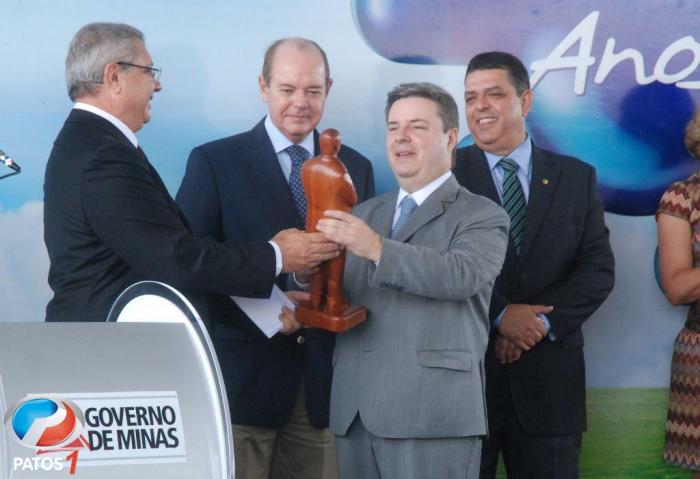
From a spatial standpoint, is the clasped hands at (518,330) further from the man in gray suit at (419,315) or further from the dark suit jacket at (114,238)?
the dark suit jacket at (114,238)

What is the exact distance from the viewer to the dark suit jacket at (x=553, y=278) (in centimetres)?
330

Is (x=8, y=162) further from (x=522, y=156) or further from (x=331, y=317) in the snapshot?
(x=522, y=156)

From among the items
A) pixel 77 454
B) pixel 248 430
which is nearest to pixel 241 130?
pixel 248 430

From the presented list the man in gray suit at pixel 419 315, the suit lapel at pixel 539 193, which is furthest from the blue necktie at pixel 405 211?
the suit lapel at pixel 539 193

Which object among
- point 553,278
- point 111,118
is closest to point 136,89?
point 111,118

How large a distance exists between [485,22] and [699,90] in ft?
2.64

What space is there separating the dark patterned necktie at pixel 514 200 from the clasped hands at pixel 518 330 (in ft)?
0.66

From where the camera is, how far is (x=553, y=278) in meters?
3.33

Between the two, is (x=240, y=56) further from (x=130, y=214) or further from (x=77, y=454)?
(x=77, y=454)

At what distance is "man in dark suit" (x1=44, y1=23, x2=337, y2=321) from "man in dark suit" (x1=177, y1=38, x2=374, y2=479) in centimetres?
55

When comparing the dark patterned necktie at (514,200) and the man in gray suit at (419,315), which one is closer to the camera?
the man in gray suit at (419,315)

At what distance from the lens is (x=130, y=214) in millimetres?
2365

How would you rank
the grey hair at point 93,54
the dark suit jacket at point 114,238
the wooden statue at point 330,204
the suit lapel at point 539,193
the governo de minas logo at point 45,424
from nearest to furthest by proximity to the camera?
the governo de minas logo at point 45,424, the dark suit jacket at point 114,238, the wooden statue at point 330,204, the grey hair at point 93,54, the suit lapel at point 539,193

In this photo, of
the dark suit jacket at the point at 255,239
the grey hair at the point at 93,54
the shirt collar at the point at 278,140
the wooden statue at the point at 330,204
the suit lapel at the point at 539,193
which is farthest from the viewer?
the suit lapel at the point at 539,193
